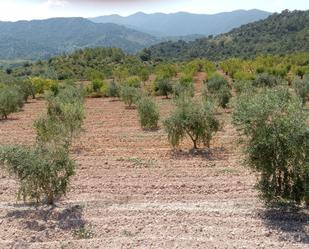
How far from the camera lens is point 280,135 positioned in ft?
47.1

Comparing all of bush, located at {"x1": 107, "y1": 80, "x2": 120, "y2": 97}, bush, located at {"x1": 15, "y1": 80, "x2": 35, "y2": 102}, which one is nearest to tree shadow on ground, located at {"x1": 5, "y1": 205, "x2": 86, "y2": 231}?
bush, located at {"x1": 15, "y1": 80, "x2": 35, "y2": 102}

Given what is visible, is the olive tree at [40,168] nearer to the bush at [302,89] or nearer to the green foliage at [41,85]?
the bush at [302,89]

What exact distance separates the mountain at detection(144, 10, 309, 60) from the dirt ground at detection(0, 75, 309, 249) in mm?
105741

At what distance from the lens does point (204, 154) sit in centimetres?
2389

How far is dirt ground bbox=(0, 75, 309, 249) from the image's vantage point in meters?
13.5

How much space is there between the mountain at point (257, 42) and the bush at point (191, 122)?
332 ft

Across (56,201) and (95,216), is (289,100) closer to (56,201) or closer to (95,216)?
(95,216)

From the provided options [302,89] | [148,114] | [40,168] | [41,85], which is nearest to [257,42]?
[41,85]

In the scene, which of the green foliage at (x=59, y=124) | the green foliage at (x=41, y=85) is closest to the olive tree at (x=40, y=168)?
the green foliage at (x=59, y=124)

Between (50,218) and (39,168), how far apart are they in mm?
1641

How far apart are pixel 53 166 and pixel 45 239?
102 inches

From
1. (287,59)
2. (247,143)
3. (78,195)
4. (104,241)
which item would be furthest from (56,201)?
(287,59)

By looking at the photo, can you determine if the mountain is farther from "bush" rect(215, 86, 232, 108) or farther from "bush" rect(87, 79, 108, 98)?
"bush" rect(215, 86, 232, 108)

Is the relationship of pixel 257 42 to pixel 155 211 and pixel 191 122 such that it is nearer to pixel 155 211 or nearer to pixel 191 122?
pixel 191 122
